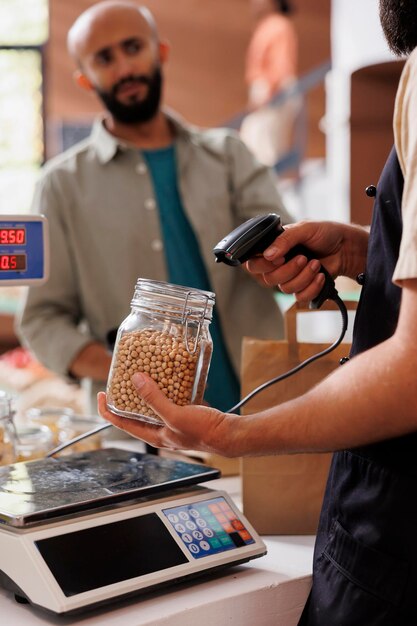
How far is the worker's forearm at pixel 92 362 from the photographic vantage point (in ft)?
7.13

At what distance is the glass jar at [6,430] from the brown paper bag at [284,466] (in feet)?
1.18

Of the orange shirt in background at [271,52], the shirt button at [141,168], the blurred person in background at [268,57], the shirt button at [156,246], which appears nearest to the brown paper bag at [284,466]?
the shirt button at [156,246]

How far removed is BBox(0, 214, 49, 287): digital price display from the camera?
1.23 metres

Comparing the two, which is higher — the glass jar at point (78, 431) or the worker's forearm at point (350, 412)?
the worker's forearm at point (350, 412)

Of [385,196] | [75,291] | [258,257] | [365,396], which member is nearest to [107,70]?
[75,291]

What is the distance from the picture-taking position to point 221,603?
1.06 meters

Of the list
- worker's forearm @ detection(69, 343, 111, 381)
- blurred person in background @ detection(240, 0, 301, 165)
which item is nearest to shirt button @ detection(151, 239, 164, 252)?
worker's forearm @ detection(69, 343, 111, 381)

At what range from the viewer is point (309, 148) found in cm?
595

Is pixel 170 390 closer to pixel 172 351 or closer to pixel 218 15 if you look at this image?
pixel 172 351

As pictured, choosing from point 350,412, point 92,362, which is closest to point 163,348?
point 350,412

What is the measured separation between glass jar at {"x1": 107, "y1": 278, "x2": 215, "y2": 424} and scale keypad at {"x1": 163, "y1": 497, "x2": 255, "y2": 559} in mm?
163

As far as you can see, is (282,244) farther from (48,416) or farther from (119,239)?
(119,239)

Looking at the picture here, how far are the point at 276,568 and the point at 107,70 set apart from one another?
1606mm

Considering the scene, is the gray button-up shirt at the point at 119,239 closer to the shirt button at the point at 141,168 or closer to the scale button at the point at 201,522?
the shirt button at the point at 141,168
